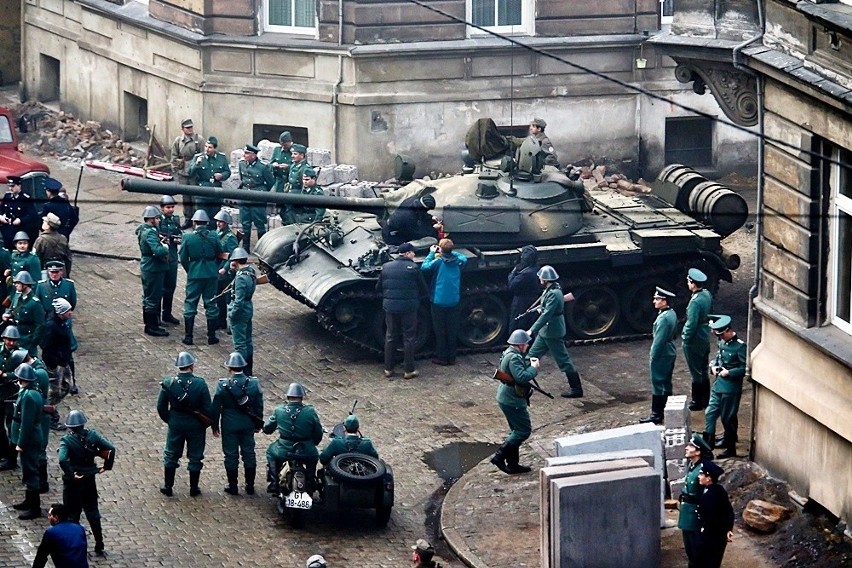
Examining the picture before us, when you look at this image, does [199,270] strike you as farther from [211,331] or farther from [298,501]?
[298,501]

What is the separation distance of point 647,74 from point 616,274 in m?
6.89

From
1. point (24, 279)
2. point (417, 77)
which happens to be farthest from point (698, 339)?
point (417, 77)

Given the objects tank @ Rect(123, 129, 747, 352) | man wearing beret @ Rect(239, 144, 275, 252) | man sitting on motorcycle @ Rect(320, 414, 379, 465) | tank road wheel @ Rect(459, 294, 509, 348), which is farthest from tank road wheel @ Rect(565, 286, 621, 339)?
man sitting on motorcycle @ Rect(320, 414, 379, 465)

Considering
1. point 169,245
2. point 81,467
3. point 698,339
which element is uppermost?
point 169,245

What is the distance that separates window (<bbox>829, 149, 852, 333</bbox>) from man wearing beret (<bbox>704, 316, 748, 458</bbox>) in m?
1.35

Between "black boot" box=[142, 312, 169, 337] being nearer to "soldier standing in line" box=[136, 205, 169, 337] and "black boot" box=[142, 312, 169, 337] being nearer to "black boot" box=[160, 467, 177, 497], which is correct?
"soldier standing in line" box=[136, 205, 169, 337]

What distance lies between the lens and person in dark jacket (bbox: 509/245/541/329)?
22.2 meters

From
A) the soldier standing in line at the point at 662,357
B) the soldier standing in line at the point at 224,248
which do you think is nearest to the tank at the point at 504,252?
the soldier standing in line at the point at 224,248

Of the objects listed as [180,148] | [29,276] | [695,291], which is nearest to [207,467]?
[29,276]

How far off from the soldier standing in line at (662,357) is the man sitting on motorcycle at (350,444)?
3452mm

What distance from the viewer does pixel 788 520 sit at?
17.5m

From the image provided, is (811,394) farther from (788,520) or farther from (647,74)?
(647,74)

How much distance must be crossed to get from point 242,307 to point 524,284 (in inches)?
127

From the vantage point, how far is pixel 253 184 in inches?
1026
